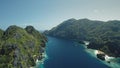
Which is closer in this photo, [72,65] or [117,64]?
[72,65]

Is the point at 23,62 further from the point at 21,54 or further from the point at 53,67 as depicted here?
the point at 53,67

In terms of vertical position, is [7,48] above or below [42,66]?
above

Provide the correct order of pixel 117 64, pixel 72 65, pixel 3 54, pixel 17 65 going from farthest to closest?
pixel 117 64
pixel 72 65
pixel 3 54
pixel 17 65

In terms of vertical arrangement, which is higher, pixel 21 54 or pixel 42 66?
pixel 21 54

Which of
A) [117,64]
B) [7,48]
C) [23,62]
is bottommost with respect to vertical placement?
[117,64]

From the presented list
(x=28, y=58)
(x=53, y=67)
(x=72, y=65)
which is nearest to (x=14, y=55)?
(x=28, y=58)

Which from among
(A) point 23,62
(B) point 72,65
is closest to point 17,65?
(A) point 23,62

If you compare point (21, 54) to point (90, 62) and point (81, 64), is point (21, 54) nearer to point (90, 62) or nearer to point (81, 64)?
point (81, 64)

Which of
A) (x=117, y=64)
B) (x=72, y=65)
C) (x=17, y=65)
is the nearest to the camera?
(x=17, y=65)

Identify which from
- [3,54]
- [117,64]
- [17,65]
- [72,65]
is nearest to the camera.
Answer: [17,65]
